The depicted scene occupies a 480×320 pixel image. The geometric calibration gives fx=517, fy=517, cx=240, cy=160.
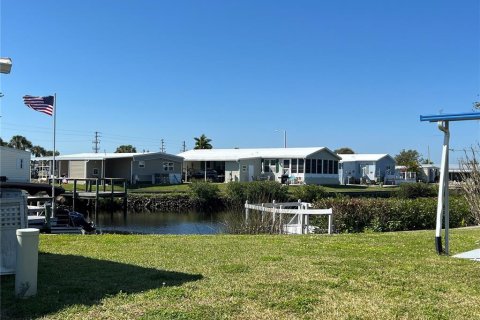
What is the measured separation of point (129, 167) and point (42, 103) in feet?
69.0

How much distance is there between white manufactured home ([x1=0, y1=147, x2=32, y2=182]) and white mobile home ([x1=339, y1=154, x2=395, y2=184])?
1383 inches

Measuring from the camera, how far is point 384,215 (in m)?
16.4

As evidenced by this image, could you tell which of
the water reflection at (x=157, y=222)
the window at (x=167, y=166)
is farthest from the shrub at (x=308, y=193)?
the window at (x=167, y=166)

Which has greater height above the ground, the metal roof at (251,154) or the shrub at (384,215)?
the metal roof at (251,154)

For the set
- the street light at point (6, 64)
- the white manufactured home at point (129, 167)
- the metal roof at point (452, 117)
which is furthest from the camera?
the white manufactured home at point (129, 167)

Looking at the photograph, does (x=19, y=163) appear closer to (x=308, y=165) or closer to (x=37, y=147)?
(x=308, y=165)

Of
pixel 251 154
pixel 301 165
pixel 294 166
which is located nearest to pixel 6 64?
pixel 301 165

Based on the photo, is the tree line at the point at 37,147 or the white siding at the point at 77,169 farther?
the tree line at the point at 37,147

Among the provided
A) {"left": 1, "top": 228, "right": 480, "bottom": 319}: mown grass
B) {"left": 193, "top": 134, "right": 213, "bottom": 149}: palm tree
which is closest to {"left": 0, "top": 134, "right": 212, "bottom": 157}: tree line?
{"left": 193, "top": 134, "right": 213, "bottom": 149}: palm tree

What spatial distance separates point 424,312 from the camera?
16.3 feet

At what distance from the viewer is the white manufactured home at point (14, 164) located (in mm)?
35144

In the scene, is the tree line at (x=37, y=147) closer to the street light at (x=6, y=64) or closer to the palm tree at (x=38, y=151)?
the palm tree at (x=38, y=151)

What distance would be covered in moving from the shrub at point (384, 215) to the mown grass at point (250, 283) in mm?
6997

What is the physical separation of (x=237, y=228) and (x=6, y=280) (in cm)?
969
